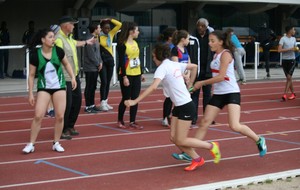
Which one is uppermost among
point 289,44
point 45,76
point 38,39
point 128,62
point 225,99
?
point 38,39

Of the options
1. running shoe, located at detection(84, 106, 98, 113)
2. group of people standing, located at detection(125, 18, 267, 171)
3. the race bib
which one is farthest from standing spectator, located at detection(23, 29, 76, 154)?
running shoe, located at detection(84, 106, 98, 113)

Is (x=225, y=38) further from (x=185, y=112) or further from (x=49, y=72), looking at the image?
(x=49, y=72)

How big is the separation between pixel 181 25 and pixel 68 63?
2012 centimetres

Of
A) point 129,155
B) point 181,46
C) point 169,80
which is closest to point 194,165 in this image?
point 169,80

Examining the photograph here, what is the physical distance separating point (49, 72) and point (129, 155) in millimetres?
1672

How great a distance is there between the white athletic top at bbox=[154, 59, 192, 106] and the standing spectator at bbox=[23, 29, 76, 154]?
73.0 inches

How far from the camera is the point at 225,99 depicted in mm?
8305

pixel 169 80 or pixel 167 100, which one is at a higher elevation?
pixel 169 80

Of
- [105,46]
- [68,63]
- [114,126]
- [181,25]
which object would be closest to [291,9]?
[181,25]

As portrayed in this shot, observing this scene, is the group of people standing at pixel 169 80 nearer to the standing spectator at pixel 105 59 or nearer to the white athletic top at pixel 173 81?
the white athletic top at pixel 173 81

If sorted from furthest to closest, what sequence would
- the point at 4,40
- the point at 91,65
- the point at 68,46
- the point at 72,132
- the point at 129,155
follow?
the point at 4,40 → the point at 91,65 → the point at 72,132 → the point at 68,46 → the point at 129,155

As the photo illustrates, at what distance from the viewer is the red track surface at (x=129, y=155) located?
7.52 metres

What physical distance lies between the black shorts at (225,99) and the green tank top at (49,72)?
232 centimetres

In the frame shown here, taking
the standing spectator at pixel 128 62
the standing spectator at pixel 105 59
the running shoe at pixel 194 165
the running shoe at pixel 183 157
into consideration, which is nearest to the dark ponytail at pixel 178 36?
the standing spectator at pixel 128 62
